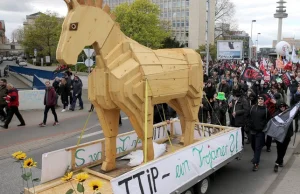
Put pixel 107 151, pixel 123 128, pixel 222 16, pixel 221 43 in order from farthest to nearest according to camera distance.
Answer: pixel 222 16 < pixel 221 43 < pixel 123 128 < pixel 107 151

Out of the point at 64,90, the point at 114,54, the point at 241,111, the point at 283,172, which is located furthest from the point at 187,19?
the point at 114,54

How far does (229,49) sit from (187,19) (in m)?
60.2

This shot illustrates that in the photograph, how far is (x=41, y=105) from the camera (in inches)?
567

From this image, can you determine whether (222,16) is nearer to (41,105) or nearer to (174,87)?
(41,105)

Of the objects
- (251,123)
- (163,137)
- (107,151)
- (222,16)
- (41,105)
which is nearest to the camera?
(107,151)

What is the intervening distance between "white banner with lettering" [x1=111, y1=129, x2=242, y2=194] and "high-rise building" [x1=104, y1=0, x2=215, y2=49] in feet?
229

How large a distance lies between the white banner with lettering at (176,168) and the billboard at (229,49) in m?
16.6

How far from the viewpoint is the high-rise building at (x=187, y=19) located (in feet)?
251

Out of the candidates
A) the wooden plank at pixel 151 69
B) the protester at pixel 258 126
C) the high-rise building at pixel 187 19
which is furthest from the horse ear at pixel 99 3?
the high-rise building at pixel 187 19

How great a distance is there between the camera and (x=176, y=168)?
178 inches

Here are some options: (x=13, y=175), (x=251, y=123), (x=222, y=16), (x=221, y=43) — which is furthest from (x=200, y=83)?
(x=222, y=16)

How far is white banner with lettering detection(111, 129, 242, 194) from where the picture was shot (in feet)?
12.4

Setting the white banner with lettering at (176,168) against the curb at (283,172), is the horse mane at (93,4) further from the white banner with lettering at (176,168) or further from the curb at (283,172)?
the curb at (283,172)

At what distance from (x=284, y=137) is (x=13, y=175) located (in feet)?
18.9
